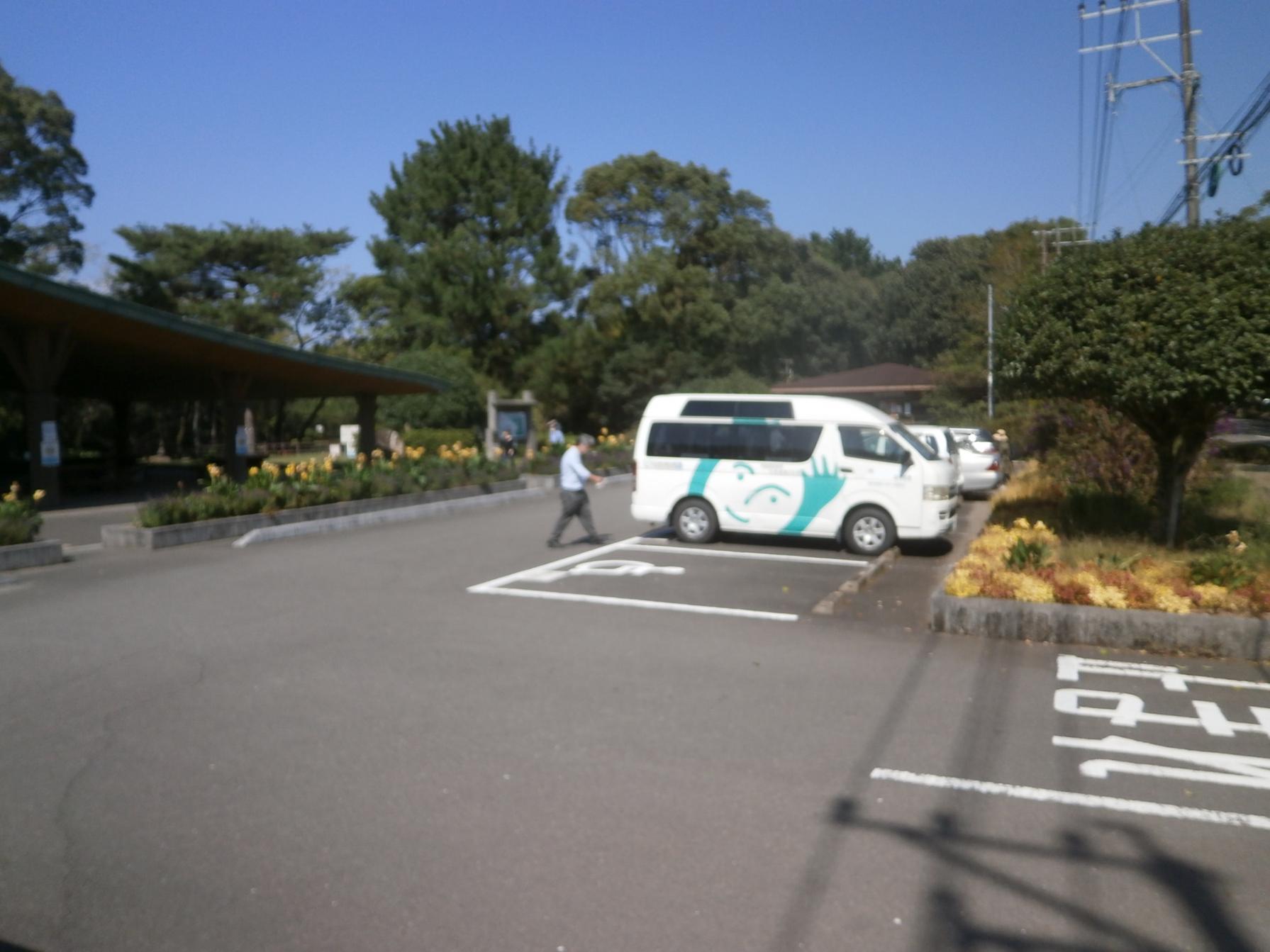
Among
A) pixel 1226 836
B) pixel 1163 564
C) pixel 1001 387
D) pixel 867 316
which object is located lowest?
pixel 1226 836

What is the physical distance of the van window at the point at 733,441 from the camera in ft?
49.4

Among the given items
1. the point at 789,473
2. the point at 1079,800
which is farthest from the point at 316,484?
the point at 1079,800

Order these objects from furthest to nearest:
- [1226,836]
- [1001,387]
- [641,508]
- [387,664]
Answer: [641,508], [1001,387], [387,664], [1226,836]

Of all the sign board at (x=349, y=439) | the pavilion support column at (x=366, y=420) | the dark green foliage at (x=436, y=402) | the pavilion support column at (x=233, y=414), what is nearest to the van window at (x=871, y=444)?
the pavilion support column at (x=233, y=414)

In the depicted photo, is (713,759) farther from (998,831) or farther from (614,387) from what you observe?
(614,387)

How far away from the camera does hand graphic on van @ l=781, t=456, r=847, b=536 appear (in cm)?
1479

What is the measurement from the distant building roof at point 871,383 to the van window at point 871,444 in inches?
1141

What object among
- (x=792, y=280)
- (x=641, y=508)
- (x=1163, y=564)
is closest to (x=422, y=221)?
(x=792, y=280)

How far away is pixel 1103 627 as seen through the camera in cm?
930

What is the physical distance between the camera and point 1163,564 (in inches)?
415

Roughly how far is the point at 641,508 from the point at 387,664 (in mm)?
7928

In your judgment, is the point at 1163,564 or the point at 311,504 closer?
the point at 1163,564

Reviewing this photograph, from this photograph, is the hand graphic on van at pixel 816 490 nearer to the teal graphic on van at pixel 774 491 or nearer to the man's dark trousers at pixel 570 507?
the teal graphic on van at pixel 774 491

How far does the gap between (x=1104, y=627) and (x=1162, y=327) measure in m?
3.57
